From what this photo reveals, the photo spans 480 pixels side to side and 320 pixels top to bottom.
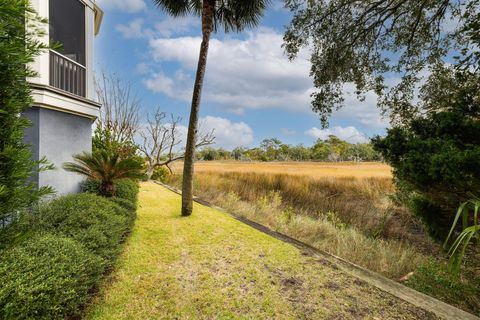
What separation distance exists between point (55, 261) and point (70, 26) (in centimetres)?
695

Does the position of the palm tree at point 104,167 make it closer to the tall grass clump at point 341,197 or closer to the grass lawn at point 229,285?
the grass lawn at point 229,285

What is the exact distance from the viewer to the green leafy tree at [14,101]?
1.82 metres

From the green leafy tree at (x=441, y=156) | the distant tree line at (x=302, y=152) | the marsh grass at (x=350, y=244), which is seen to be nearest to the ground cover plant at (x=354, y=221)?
the marsh grass at (x=350, y=244)

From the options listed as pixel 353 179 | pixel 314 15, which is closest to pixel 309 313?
pixel 314 15

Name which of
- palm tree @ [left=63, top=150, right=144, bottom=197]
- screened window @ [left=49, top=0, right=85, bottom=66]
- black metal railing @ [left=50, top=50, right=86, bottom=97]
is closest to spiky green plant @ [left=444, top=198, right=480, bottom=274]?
palm tree @ [left=63, top=150, right=144, bottom=197]

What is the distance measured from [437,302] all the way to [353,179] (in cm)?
971

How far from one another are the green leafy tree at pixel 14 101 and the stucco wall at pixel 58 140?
294 centimetres

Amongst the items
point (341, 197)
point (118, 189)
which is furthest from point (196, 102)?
point (341, 197)

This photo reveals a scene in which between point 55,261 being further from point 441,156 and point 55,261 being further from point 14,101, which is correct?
point 441,156

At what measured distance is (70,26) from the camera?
647cm

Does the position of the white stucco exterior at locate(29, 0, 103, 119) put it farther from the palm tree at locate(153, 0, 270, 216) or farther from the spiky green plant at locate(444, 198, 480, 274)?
the spiky green plant at locate(444, 198, 480, 274)

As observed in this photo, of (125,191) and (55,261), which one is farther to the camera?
(125,191)

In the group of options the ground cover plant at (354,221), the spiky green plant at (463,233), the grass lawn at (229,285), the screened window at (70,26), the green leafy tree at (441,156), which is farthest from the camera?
the screened window at (70,26)

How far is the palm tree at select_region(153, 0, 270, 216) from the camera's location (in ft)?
20.3
